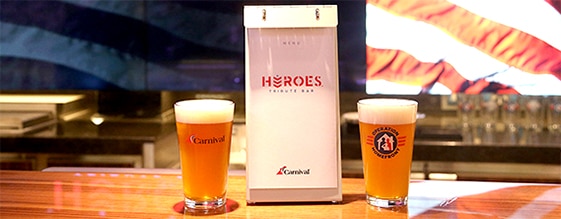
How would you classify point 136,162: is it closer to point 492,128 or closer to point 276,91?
point 492,128

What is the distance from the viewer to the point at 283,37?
1060 millimetres

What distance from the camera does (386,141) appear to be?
101 centimetres

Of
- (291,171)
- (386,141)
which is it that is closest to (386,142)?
(386,141)

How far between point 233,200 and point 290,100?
181 millimetres

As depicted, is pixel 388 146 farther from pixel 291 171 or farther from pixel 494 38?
pixel 494 38

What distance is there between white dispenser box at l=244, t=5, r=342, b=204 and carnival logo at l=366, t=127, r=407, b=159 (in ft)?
0.24

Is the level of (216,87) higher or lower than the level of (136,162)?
higher

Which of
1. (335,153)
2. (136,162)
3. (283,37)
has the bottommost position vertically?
(136,162)

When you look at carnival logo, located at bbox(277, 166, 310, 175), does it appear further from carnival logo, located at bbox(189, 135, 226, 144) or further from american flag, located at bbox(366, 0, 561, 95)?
american flag, located at bbox(366, 0, 561, 95)

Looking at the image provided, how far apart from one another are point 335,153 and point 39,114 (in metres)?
2.56

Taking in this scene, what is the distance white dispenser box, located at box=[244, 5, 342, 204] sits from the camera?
3.45 ft

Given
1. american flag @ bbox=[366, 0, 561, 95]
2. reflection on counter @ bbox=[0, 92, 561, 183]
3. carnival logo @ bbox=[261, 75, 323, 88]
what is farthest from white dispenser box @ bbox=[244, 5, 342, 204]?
american flag @ bbox=[366, 0, 561, 95]

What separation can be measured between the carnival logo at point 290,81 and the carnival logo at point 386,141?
0.12 metres

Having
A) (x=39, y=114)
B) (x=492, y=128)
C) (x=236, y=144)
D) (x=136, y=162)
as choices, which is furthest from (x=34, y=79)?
(x=492, y=128)
